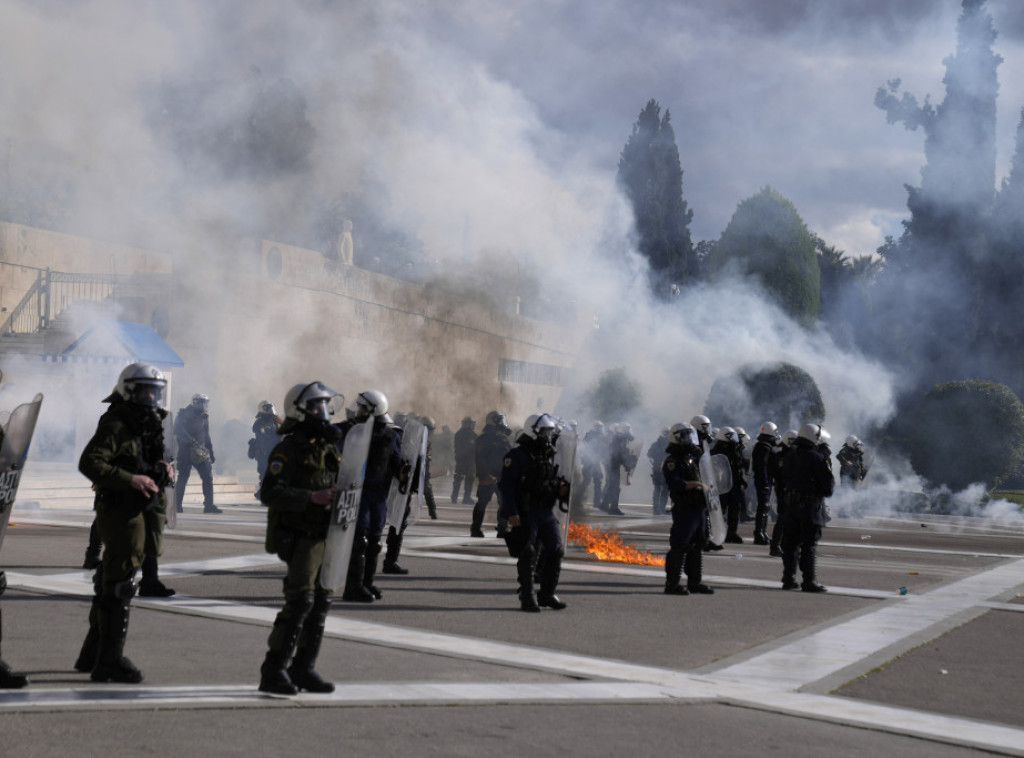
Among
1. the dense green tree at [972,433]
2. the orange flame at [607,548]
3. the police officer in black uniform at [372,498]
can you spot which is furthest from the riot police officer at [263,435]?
the dense green tree at [972,433]

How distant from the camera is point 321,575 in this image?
19.6 feet

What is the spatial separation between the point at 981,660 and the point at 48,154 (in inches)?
1261

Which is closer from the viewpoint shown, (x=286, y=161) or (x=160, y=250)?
(x=160, y=250)

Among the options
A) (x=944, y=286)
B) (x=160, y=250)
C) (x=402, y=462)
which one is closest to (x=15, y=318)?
(x=160, y=250)

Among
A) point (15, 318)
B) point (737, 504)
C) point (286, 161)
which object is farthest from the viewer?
point (286, 161)

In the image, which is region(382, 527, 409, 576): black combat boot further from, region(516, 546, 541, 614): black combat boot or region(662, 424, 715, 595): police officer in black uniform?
region(662, 424, 715, 595): police officer in black uniform

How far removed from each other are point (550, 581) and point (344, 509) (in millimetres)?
4115

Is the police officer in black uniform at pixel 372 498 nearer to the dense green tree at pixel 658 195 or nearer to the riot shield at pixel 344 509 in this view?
the riot shield at pixel 344 509

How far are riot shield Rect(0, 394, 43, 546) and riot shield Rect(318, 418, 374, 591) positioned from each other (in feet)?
5.18

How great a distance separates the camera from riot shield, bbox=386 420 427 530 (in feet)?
35.4

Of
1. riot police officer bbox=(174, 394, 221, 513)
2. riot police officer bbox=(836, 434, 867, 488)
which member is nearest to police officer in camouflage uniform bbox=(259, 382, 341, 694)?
riot police officer bbox=(174, 394, 221, 513)

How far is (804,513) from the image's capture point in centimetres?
1177

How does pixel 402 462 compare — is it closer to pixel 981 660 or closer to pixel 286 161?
pixel 981 660

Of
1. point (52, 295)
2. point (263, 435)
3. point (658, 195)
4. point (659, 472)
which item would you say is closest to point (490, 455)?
point (263, 435)
